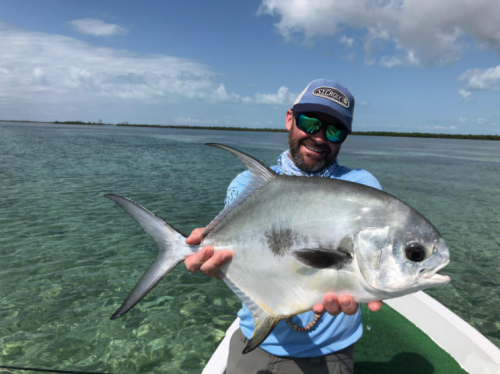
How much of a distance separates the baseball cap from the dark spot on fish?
3.50 ft

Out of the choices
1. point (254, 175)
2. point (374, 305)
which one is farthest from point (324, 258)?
point (254, 175)

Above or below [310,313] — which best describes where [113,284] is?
below

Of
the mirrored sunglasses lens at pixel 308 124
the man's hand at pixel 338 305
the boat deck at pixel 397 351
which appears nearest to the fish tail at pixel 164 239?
the man's hand at pixel 338 305

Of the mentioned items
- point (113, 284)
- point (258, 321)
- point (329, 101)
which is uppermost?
point (329, 101)

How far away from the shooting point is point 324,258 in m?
1.74

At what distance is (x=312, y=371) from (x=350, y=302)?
97cm

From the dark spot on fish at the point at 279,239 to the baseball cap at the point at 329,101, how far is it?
1.07m

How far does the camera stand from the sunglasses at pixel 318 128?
101 inches

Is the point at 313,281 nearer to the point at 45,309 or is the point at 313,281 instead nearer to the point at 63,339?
the point at 63,339

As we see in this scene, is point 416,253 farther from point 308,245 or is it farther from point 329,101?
point 329,101

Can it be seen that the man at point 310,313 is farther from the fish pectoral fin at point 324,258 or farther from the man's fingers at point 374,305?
the fish pectoral fin at point 324,258

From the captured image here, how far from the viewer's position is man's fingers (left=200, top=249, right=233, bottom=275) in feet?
6.61

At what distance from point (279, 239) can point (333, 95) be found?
1.25m

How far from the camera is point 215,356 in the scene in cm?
343
